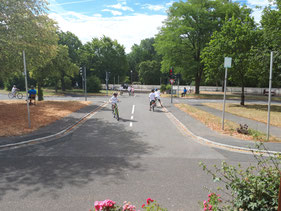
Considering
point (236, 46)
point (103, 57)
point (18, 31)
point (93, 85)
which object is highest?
point (103, 57)

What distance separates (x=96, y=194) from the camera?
4.22 metres

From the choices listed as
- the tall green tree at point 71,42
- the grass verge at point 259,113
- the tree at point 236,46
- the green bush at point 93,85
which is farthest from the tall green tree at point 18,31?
the tall green tree at point 71,42

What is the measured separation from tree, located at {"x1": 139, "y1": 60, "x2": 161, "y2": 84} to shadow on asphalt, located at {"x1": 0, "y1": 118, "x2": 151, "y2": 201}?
213ft

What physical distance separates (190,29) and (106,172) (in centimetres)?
3242

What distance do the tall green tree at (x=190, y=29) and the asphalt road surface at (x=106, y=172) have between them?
29742 millimetres

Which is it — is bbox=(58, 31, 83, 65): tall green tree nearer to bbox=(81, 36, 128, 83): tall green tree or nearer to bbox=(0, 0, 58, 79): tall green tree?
bbox=(81, 36, 128, 83): tall green tree

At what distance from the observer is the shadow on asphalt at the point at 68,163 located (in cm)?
462

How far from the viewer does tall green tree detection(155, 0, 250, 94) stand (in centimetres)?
3419

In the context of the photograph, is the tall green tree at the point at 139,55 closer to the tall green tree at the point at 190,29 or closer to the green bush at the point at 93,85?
the green bush at the point at 93,85

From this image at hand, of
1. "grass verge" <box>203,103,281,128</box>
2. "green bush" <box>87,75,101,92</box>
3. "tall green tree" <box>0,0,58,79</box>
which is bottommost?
"grass verge" <box>203,103,281,128</box>

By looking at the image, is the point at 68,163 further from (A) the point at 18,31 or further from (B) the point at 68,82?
(B) the point at 68,82

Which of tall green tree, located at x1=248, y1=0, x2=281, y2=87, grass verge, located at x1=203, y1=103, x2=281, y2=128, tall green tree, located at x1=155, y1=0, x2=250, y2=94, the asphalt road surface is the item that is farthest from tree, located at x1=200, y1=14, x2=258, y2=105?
the asphalt road surface

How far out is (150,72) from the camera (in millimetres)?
72500

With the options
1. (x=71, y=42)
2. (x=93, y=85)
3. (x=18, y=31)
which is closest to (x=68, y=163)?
(x=18, y=31)
